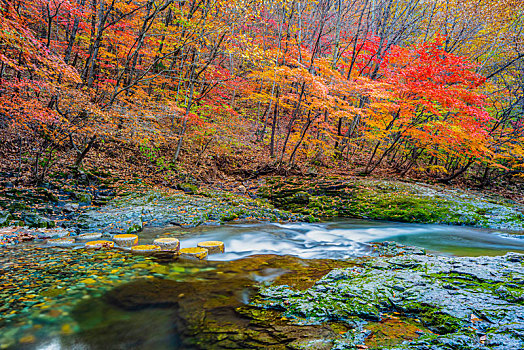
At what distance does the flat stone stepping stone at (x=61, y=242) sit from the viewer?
478 centimetres

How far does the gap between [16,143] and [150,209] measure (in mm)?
6479

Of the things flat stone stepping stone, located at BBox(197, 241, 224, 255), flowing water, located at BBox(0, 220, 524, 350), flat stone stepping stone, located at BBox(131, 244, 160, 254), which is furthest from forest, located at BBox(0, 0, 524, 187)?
flat stone stepping stone, located at BBox(197, 241, 224, 255)

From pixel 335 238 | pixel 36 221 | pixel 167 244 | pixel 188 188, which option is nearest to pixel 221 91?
pixel 188 188

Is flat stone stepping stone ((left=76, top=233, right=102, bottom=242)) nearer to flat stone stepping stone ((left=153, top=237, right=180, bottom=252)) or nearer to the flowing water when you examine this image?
the flowing water

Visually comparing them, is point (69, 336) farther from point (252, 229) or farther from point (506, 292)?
point (252, 229)

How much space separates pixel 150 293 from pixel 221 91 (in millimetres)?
15272

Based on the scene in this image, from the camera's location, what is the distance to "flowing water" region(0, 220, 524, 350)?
217 centimetres

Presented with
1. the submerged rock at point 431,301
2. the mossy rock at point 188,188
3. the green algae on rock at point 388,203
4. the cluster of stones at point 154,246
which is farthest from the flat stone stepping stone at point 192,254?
the mossy rock at point 188,188

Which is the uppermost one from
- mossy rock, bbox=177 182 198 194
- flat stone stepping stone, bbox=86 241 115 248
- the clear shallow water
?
mossy rock, bbox=177 182 198 194

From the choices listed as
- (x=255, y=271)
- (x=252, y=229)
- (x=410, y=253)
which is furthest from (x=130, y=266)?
(x=410, y=253)

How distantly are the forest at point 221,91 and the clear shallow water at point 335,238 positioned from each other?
4.86 meters

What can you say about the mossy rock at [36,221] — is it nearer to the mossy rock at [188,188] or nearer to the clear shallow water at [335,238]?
the clear shallow water at [335,238]

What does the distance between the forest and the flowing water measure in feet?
16.7

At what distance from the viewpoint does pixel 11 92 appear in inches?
297
